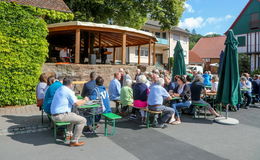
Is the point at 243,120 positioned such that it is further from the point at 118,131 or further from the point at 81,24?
the point at 81,24

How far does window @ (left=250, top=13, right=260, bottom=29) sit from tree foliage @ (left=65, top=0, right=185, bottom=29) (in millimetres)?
17136

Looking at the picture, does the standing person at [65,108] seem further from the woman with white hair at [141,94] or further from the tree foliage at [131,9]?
the tree foliage at [131,9]

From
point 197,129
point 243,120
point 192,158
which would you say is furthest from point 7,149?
point 243,120

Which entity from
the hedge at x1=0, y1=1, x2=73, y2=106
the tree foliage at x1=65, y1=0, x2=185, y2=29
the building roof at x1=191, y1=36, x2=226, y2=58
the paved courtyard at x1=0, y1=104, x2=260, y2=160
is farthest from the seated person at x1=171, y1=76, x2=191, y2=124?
the building roof at x1=191, y1=36, x2=226, y2=58

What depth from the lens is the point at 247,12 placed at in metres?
33.2

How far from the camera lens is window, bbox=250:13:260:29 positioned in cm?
3117

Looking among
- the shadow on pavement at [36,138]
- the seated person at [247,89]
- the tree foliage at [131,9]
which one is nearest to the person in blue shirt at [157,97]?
the shadow on pavement at [36,138]

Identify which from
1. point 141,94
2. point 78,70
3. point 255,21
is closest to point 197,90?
point 141,94

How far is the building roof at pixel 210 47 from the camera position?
162 feet

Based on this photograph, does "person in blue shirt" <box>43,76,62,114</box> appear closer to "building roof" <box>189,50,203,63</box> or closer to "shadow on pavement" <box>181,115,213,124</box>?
"shadow on pavement" <box>181,115,213,124</box>

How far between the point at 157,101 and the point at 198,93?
2.01 m

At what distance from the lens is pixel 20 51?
8961mm

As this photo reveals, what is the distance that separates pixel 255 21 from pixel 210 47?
68.8 ft

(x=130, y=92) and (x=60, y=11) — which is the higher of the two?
(x=60, y=11)
